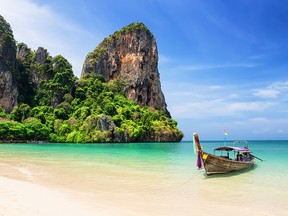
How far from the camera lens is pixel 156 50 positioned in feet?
340

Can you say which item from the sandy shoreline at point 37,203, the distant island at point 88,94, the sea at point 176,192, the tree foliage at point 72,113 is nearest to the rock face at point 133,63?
the distant island at point 88,94

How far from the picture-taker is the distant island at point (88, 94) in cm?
6394

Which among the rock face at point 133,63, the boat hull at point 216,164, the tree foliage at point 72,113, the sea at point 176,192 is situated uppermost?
the rock face at point 133,63

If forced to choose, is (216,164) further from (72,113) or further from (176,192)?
(72,113)

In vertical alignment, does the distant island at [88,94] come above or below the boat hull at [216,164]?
above

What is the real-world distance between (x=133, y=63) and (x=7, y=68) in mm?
40236

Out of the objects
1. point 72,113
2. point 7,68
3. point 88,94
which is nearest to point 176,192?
point 72,113

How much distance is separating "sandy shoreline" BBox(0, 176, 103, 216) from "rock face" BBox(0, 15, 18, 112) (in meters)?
69.8

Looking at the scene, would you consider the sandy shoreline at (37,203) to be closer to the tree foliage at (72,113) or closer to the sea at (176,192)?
the sea at (176,192)

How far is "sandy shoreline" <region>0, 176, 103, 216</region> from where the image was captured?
A: 22.7ft

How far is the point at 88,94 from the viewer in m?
81.4

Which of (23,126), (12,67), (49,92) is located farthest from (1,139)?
(12,67)

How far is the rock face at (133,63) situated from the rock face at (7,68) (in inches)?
897

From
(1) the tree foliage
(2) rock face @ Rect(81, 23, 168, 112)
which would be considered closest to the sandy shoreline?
(1) the tree foliage
